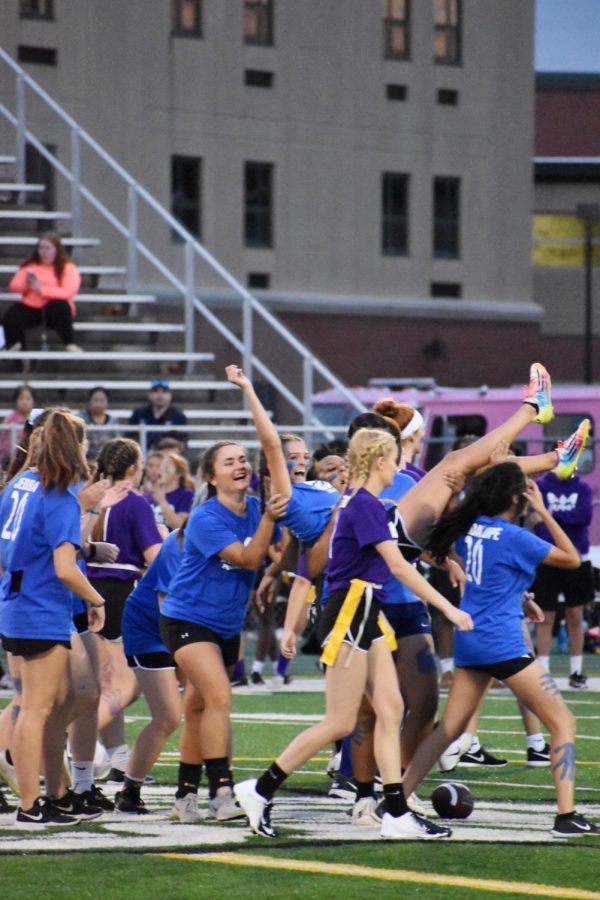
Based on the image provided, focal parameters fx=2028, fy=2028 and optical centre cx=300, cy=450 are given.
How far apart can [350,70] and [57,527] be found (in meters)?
28.2

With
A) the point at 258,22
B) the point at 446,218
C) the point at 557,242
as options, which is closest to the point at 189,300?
the point at 258,22

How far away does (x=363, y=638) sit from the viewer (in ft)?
28.8

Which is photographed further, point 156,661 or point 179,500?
point 179,500

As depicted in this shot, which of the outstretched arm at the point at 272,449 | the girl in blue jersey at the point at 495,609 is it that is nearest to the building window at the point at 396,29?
the outstretched arm at the point at 272,449

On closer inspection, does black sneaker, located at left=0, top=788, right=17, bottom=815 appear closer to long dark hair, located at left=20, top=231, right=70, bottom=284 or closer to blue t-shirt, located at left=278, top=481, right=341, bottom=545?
blue t-shirt, located at left=278, top=481, right=341, bottom=545

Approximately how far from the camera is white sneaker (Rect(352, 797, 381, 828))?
908 cm

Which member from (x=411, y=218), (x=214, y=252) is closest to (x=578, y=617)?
(x=214, y=252)

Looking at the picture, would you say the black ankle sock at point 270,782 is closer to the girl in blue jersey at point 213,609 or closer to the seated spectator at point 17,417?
the girl in blue jersey at point 213,609

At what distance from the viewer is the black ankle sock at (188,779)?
929 cm

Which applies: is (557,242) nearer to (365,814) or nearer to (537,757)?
(537,757)

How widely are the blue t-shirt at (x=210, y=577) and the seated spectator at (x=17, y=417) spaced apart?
9.95 metres

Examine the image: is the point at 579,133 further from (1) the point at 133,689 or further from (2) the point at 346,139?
(1) the point at 133,689

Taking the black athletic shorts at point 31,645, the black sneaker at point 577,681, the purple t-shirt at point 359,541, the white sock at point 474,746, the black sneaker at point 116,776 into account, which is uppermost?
the purple t-shirt at point 359,541

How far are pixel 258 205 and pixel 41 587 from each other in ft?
88.4
